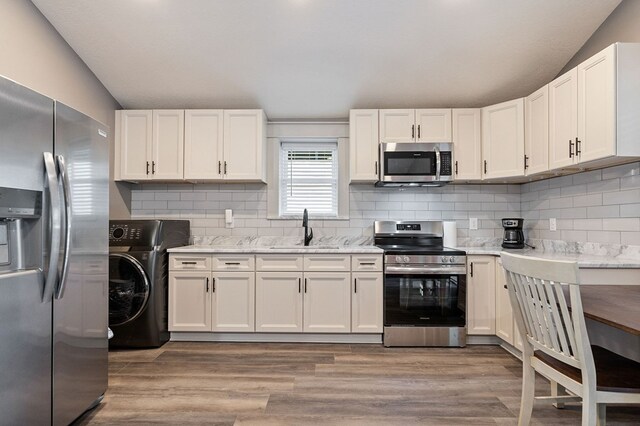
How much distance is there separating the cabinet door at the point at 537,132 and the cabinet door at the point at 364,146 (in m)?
1.33

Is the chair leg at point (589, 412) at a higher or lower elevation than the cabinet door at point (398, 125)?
lower

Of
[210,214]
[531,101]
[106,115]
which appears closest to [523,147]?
[531,101]

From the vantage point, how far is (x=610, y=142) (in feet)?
7.23

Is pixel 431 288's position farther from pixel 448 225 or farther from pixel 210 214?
pixel 210 214

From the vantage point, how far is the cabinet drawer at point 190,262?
3.22 metres

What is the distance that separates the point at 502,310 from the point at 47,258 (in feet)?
10.5

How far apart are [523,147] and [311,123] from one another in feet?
6.83

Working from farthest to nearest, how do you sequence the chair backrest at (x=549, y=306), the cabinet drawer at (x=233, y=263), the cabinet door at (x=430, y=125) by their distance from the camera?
the cabinet door at (x=430, y=125) → the cabinet drawer at (x=233, y=263) → the chair backrest at (x=549, y=306)

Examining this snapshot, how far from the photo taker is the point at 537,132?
117 inches

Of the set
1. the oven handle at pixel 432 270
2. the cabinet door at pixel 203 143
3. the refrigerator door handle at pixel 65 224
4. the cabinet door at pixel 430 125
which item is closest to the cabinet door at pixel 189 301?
the cabinet door at pixel 203 143

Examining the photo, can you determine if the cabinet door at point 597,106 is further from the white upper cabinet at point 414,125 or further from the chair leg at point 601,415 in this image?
the chair leg at point 601,415

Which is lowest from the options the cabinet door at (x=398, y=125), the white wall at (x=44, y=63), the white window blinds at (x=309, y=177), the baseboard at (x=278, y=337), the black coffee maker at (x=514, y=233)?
the baseboard at (x=278, y=337)

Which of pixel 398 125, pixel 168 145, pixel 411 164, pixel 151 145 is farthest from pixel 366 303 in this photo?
pixel 151 145

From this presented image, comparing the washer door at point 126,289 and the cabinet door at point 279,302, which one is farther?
the cabinet door at point 279,302
